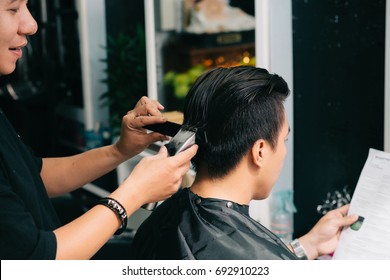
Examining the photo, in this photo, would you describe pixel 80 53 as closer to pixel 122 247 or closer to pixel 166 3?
pixel 166 3

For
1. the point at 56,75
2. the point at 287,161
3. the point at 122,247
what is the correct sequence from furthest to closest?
the point at 56,75 < the point at 287,161 < the point at 122,247

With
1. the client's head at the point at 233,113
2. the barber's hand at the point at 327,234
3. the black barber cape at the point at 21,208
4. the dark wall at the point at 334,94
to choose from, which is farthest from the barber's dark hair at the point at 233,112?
the dark wall at the point at 334,94

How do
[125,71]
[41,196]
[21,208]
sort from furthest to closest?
[125,71], [41,196], [21,208]

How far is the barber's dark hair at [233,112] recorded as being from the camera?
1.55 metres

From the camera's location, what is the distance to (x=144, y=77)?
3.84 m

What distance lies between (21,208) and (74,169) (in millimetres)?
593

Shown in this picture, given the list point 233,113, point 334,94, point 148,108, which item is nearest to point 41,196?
point 148,108

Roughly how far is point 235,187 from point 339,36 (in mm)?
1125

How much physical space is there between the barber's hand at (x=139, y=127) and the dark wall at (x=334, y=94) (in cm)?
101

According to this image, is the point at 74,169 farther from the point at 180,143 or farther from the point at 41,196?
the point at 180,143

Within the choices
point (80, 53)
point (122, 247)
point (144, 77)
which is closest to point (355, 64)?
point (122, 247)

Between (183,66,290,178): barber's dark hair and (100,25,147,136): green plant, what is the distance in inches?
89.1

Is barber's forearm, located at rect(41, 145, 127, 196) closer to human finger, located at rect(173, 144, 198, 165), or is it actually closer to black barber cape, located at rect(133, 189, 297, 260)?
black barber cape, located at rect(133, 189, 297, 260)

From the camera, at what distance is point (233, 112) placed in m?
1.56
